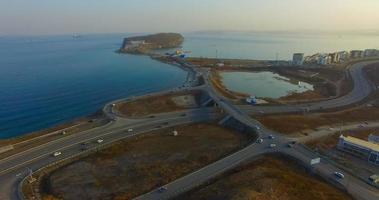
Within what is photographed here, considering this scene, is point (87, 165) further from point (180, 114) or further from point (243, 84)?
point (243, 84)

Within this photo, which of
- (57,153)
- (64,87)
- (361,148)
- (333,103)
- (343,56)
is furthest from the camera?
(343,56)

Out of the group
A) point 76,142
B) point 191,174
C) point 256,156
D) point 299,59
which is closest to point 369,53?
point 299,59

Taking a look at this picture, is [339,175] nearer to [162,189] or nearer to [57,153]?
[162,189]

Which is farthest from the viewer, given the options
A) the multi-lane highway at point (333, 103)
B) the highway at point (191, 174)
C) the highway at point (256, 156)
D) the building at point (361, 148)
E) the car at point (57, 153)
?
the multi-lane highway at point (333, 103)

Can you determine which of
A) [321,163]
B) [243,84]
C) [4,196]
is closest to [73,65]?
[243,84]

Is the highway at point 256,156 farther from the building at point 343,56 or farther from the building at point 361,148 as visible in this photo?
the building at point 343,56

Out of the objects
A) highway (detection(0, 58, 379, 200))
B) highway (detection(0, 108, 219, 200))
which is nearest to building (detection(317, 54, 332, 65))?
highway (detection(0, 58, 379, 200))

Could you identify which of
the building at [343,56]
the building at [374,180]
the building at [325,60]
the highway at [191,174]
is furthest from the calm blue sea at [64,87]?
the building at [343,56]
